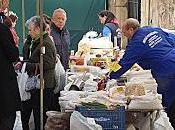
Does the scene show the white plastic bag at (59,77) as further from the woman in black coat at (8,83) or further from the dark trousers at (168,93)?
the dark trousers at (168,93)

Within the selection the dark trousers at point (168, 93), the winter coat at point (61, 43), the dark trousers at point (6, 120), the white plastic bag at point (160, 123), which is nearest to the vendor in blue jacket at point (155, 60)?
the dark trousers at point (168, 93)

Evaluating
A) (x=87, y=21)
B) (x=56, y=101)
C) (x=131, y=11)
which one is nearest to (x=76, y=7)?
(x=87, y=21)

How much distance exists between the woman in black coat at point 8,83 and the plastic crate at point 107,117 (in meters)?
0.99

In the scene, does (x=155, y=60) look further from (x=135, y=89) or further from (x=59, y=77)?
(x=59, y=77)

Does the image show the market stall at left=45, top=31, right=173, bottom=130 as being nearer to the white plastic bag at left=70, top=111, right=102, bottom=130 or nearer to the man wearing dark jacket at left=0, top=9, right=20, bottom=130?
the white plastic bag at left=70, top=111, right=102, bottom=130

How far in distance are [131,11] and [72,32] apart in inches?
60.9

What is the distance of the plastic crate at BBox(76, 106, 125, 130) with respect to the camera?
404 centimetres

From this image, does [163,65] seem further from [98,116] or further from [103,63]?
[103,63]

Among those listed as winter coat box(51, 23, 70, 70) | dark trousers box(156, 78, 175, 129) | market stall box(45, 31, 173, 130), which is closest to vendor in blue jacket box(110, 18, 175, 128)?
dark trousers box(156, 78, 175, 129)

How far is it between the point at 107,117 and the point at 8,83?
3.99ft

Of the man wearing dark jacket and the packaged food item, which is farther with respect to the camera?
the man wearing dark jacket

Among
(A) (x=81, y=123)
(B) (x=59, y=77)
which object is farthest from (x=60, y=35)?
(A) (x=81, y=123)

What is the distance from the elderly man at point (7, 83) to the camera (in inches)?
183

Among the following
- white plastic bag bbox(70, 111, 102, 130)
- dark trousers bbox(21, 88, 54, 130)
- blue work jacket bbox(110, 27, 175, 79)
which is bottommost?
dark trousers bbox(21, 88, 54, 130)
